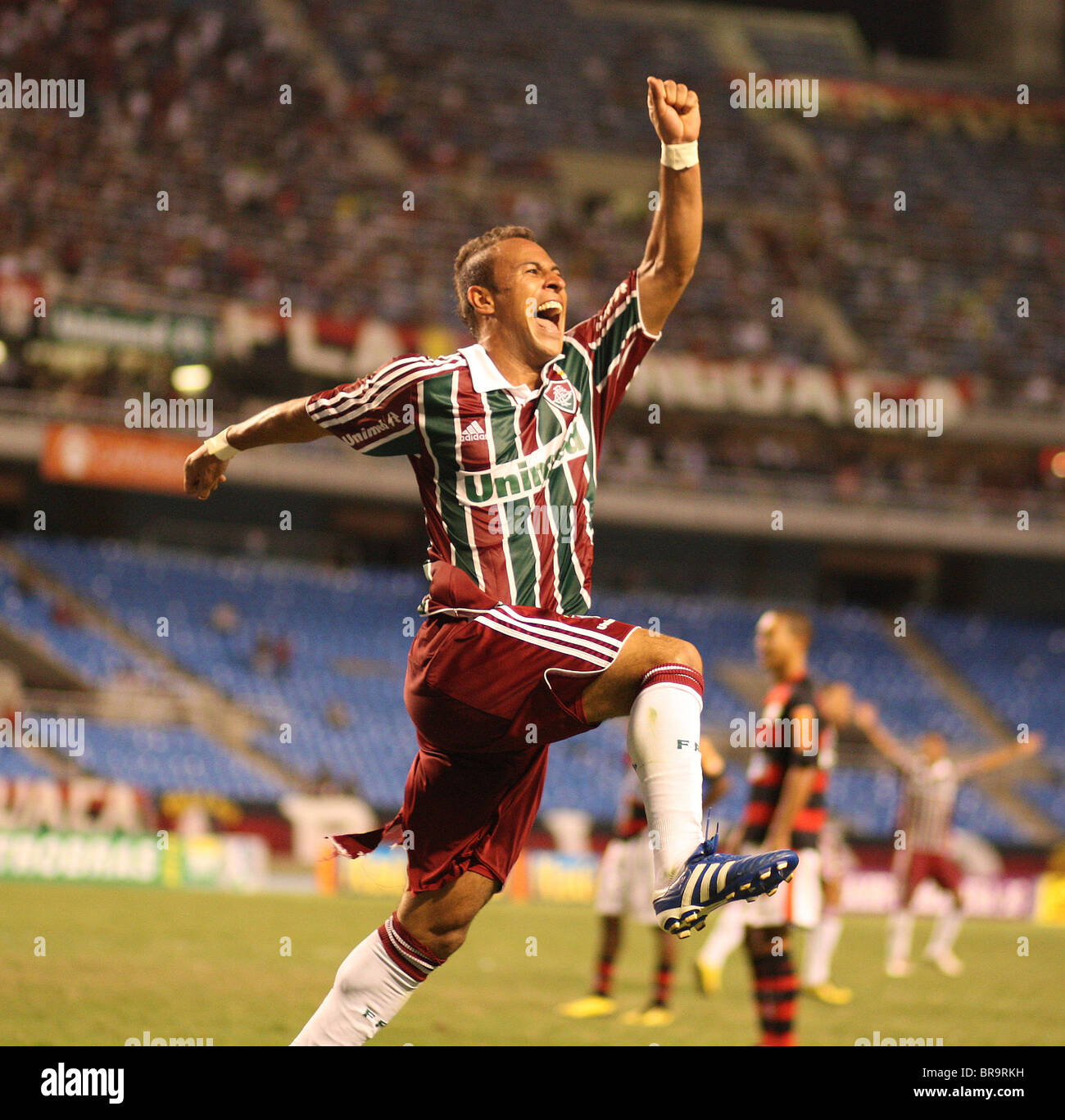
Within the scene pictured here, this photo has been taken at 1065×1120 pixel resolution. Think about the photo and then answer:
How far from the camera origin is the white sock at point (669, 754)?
171 inches

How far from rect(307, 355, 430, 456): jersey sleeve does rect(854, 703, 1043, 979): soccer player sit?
9.51 metres

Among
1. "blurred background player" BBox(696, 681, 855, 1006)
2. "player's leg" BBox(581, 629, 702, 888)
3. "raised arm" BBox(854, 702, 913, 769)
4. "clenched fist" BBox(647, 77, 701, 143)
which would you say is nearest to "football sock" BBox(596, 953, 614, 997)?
"blurred background player" BBox(696, 681, 855, 1006)

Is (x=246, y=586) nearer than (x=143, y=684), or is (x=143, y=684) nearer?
(x=143, y=684)

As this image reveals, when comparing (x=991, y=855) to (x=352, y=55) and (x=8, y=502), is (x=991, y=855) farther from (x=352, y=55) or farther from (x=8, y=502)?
(x=352, y=55)

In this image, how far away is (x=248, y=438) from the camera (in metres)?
5.02

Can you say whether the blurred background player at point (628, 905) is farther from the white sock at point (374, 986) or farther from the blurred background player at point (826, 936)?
the white sock at point (374, 986)

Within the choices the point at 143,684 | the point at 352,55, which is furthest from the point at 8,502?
the point at 352,55

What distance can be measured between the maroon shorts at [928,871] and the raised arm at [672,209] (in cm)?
1049

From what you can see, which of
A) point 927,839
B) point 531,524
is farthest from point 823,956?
point 531,524

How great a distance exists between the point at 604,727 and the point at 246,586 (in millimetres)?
7824

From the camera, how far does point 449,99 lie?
1443 inches

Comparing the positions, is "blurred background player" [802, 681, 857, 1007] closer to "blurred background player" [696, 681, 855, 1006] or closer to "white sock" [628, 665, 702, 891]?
"blurred background player" [696, 681, 855, 1006]

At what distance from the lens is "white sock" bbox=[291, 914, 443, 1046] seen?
5.04m
